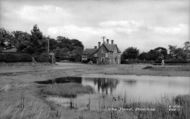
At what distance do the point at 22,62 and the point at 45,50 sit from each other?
13126mm

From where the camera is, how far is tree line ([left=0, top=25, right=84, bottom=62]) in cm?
4562

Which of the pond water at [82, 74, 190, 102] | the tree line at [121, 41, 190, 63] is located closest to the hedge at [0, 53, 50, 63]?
the pond water at [82, 74, 190, 102]

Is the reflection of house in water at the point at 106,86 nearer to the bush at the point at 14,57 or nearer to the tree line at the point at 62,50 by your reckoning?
the bush at the point at 14,57

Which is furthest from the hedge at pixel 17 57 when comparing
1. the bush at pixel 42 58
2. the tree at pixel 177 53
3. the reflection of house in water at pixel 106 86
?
the tree at pixel 177 53

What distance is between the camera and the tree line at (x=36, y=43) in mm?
45625

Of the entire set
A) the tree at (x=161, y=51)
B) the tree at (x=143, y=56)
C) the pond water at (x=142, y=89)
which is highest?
the tree at (x=161, y=51)

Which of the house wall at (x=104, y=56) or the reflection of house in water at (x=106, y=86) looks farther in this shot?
the house wall at (x=104, y=56)

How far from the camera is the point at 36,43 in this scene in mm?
46062

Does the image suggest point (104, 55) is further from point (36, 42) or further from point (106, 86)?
point (106, 86)

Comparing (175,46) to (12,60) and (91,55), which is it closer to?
(91,55)

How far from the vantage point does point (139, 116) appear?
7230 mm

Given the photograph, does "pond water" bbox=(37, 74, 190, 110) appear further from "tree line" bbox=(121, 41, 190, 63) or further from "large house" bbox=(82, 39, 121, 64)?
"tree line" bbox=(121, 41, 190, 63)

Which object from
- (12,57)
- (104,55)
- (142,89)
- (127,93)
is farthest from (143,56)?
Result: (127,93)

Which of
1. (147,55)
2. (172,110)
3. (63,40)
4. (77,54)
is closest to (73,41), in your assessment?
(63,40)
